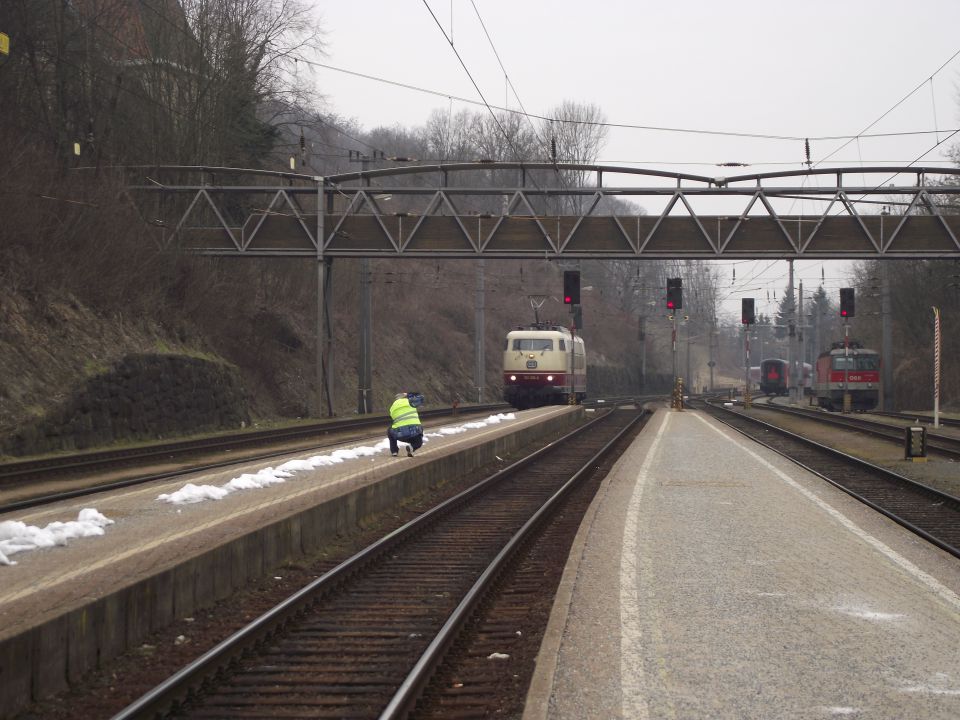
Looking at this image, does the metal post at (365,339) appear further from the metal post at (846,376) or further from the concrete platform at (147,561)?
the concrete platform at (147,561)

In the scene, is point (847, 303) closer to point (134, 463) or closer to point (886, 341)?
point (886, 341)

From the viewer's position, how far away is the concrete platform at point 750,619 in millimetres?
6453

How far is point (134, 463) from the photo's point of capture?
70.6ft

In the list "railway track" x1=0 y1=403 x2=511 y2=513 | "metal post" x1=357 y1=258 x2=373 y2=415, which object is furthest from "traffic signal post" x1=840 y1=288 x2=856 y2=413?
"railway track" x1=0 y1=403 x2=511 y2=513

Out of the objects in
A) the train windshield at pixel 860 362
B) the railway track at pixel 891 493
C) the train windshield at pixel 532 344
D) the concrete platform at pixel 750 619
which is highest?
the train windshield at pixel 532 344

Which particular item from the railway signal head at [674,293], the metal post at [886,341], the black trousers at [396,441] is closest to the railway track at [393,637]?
the black trousers at [396,441]

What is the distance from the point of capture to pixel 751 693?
6.57 m

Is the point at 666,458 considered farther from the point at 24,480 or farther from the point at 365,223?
the point at 365,223

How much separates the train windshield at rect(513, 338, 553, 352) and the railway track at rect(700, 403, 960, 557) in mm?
22105

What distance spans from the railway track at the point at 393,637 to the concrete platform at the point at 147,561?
751 mm

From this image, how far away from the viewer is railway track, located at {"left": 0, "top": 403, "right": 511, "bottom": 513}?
1645 cm

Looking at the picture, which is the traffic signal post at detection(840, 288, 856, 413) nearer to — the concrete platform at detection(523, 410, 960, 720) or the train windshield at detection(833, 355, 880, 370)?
the train windshield at detection(833, 355, 880, 370)

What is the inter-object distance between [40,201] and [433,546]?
19983 mm

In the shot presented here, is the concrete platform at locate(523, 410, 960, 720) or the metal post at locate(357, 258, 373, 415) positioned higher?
the metal post at locate(357, 258, 373, 415)
